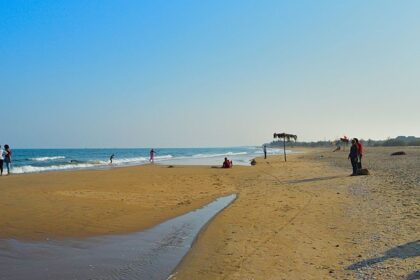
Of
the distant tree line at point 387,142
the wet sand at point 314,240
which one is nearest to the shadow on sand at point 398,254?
the wet sand at point 314,240

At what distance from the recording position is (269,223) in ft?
32.9

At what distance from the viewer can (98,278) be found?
20.3 ft

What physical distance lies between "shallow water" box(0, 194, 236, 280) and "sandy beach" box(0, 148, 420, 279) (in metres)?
0.45

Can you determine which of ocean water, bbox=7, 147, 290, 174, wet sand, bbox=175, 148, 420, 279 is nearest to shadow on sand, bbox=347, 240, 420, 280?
wet sand, bbox=175, 148, 420, 279

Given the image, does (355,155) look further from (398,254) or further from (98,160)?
(98,160)

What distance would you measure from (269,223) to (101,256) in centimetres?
430

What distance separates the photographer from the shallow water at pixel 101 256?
641 centimetres

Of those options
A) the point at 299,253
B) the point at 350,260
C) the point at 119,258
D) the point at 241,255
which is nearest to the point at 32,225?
the point at 119,258

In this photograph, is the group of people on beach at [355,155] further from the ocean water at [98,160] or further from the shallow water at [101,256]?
the ocean water at [98,160]

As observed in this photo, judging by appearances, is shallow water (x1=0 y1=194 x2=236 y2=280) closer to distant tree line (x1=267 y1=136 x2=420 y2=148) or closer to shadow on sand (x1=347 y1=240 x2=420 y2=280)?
shadow on sand (x1=347 y1=240 x2=420 y2=280)

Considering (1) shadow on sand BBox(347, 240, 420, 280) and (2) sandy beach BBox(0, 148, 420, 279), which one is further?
(2) sandy beach BBox(0, 148, 420, 279)

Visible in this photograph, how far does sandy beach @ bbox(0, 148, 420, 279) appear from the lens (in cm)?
655

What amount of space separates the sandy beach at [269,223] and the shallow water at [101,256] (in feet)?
1.49

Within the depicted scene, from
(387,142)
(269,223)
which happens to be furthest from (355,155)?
(387,142)
